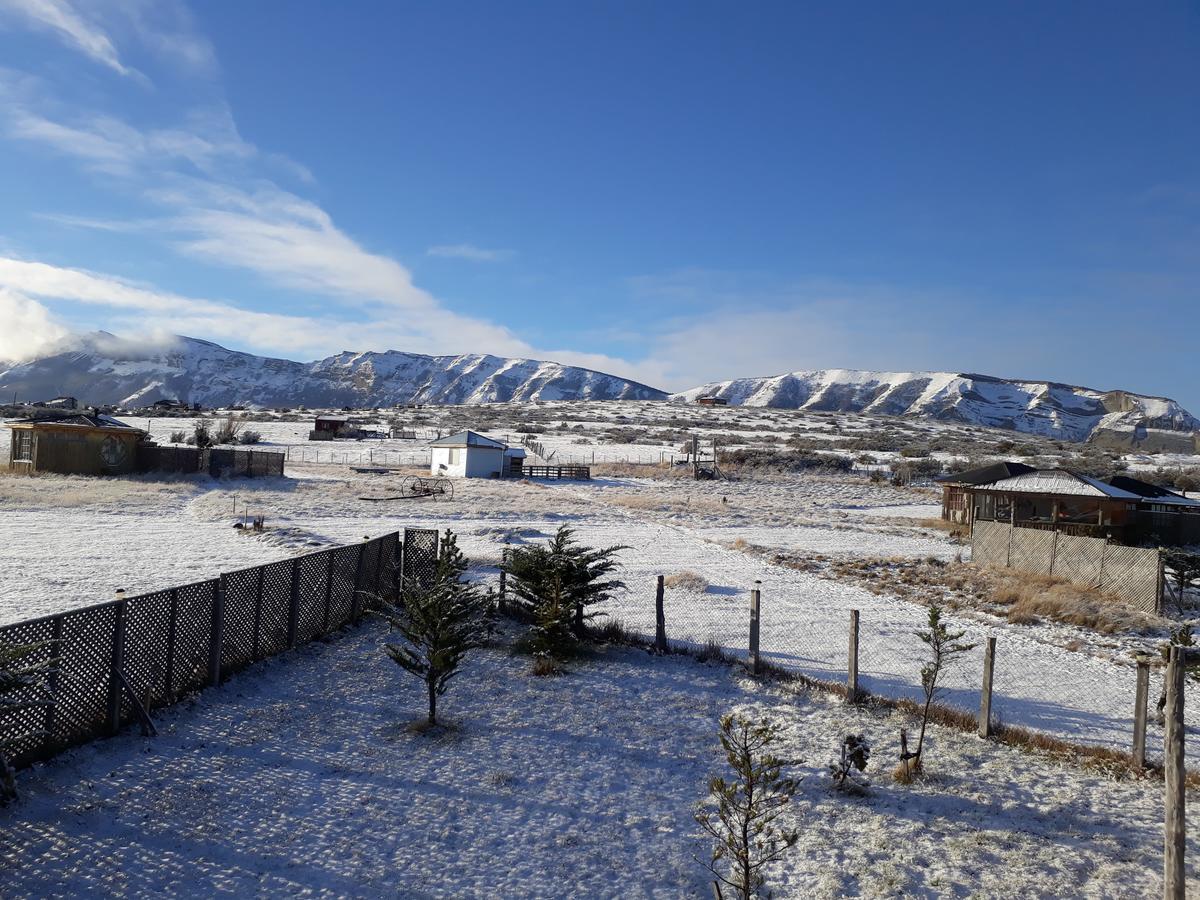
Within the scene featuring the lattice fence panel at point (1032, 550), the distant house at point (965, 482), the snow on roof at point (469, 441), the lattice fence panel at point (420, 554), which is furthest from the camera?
the snow on roof at point (469, 441)

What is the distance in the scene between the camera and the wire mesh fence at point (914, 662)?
9852 mm

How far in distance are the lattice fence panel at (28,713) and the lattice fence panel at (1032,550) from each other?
21.8 m

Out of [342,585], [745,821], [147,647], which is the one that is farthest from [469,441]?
[745,821]

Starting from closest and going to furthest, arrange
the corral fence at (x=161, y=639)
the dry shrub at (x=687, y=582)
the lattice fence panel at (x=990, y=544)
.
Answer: the corral fence at (x=161, y=639) → the dry shrub at (x=687, y=582) → the lattice fence panel at (x=990, y=544)

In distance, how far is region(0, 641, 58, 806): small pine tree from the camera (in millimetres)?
5797

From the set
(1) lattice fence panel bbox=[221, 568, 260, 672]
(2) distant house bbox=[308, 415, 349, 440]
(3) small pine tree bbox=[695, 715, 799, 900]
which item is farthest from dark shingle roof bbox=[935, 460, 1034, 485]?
(2) distant house bbox=[308, 415, 349, 440]

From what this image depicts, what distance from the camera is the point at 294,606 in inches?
432

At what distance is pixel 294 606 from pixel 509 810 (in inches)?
224

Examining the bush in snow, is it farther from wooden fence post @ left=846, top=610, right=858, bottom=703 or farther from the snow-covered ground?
wooden fence post @ left=846, top=610, right=858, bottom=703

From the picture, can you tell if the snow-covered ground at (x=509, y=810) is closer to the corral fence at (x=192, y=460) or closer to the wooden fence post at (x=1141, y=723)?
the wooden fence post at (x=1141, y=723)

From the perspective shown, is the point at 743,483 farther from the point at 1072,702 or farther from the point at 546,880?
the point at 546,880

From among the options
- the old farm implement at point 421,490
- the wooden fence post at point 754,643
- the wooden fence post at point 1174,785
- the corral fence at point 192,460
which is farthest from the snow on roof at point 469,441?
the wooden fence post at point 1174,785

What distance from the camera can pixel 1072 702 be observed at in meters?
10.7

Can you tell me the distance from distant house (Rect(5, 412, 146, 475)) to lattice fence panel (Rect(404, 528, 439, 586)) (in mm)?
29732
